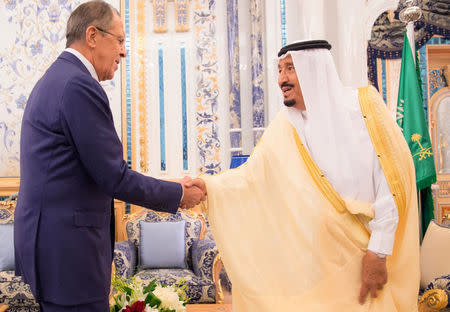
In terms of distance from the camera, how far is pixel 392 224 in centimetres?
172

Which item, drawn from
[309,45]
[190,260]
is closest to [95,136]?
[309,45]

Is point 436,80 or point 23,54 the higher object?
point 23,54

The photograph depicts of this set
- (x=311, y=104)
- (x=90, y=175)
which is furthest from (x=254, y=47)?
Result: (x=90, y=175)

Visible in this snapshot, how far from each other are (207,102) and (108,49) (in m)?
3.12

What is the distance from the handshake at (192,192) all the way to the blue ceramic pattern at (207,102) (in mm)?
2821

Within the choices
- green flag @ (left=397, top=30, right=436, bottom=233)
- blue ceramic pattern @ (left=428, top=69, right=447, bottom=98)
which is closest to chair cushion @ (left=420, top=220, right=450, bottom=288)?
green flag @ (left=397, top=30, right=436, bottom=233)

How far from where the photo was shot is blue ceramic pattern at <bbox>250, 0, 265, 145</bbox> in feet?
14.7

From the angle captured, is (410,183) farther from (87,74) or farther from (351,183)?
(87,74)

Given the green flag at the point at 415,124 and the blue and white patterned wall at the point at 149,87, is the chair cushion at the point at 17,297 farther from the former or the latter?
the green flag at the point at 415,124

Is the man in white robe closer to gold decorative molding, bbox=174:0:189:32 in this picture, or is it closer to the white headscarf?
the white headscarf

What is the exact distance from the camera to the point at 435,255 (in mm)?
3037

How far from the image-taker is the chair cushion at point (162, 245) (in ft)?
13.3

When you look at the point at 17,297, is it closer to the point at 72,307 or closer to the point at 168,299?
the point at 168,299

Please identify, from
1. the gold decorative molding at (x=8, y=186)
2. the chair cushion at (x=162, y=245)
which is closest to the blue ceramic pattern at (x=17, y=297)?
the chair cushion at (x=162, y=245)
